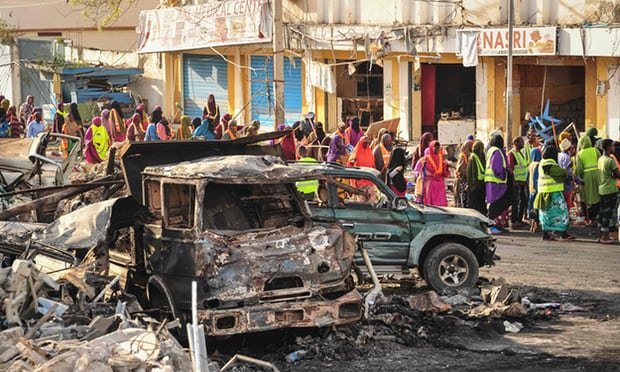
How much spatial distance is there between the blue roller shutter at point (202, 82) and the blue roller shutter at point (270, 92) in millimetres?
1690

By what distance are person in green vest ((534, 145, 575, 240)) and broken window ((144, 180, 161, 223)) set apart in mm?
7849

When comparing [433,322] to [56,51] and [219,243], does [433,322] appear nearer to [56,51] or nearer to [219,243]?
[219,243]

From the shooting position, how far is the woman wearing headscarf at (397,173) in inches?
762

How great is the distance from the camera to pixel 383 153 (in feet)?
68.8

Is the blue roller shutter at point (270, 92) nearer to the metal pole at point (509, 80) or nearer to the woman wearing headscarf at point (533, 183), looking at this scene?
the metal pole at point (509, 80)

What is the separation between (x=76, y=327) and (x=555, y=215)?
394 inches

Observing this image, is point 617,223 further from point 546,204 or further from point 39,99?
point 39,99

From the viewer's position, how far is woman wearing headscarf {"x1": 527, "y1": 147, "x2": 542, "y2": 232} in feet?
65.3

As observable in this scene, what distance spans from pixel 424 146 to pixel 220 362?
1019 cm

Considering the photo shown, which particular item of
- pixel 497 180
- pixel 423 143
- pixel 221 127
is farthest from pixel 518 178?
pixel 221 127

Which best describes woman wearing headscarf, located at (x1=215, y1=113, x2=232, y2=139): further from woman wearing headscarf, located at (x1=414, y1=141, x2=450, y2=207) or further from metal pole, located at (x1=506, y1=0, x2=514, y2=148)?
woman wearing headscarf, located at (x1=414, y1=141, x2=450, y2=207)

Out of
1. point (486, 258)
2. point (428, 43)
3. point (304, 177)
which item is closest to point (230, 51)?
point (428, 43)

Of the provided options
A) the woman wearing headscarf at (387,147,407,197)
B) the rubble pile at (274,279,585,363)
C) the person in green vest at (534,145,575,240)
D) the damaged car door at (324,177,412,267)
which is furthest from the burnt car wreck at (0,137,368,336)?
the person in green vest at (534,145,575,240)

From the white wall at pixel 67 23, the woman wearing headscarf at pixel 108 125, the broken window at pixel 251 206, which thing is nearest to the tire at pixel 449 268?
the broken window at pixel 251 206
